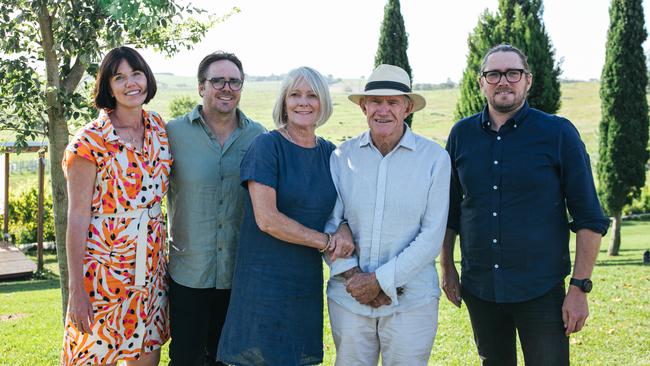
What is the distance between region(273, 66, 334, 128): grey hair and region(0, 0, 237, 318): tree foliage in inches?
60.7

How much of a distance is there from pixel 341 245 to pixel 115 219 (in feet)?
4.06

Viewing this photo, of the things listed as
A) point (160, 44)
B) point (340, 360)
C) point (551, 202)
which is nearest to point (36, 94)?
point (160, 44)

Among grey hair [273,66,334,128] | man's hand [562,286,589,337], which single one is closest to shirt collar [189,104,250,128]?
grey hair [273,66,334,128]

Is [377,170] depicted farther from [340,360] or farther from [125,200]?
[125,200]

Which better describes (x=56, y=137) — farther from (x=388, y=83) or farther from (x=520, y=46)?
(x=520, y=46)

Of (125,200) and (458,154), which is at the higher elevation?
(458,154)

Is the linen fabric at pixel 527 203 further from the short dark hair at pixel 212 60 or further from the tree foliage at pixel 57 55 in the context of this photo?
the tree foliage at pixel 57 55

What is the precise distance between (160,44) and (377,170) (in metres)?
3.18

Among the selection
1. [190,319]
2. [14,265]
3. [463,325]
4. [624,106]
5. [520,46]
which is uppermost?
[520,46]

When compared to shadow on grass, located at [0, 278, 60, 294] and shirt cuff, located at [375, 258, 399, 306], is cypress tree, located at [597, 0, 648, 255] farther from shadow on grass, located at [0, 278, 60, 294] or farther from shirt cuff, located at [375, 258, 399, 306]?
shirt cuff, located at [375, 258, 399, 306]

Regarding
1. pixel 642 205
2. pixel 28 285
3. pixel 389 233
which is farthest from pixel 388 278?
pixel 642 205

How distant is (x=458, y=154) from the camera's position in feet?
13.2

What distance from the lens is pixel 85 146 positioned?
3.45 meters

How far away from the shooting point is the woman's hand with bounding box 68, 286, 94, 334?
3.51 metres
